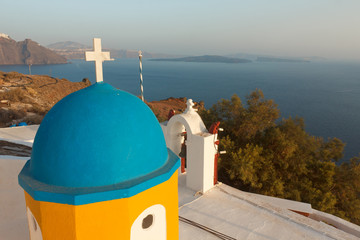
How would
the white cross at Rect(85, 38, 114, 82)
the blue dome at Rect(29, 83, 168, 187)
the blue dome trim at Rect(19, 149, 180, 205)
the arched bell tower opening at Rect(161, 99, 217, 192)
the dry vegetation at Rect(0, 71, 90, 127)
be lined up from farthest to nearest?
1. the dry vegetation at Rect(0, 71, 90, 127)
2. the arched bell tower opening at Rect(161, 99, 217, 192)
3. the white cross at Rect(85, 38, 114, 82)
4. the blue dome at Rect(29, 83, 168, 187)
5. the blue dome trim at Rect(19, 149, 180, 205)

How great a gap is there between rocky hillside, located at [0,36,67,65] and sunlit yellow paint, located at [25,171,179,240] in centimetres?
20478

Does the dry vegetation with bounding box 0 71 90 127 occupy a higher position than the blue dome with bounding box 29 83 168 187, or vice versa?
the blue dome with bounding box 29 83 168 187

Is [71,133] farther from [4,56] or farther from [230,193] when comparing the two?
[4,56]

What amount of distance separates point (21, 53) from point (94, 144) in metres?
215

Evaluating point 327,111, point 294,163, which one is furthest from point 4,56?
point 294,163

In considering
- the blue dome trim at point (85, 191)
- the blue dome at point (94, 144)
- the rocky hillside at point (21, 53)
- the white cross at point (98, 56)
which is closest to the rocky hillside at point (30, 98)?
the white cross at point (98, 56)

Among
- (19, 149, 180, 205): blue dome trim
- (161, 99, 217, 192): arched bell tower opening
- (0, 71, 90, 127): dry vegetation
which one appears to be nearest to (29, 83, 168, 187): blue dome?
(19, 149, 180, 205): blue dome trim

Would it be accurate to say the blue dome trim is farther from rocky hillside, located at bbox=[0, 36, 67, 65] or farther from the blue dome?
rocky hillside, located at bbox=[0, 36, 67, 65]

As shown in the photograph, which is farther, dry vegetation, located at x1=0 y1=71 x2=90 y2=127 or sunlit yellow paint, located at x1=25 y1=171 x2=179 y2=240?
dry vegetation, located at x1=0 y1=71 x2=90 y2=127

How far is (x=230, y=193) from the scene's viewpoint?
27.8ft

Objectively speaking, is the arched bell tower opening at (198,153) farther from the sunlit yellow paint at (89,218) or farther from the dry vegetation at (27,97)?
the dry vegetation at (27,97)

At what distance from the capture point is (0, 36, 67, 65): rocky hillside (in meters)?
173

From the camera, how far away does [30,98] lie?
97.3 ft

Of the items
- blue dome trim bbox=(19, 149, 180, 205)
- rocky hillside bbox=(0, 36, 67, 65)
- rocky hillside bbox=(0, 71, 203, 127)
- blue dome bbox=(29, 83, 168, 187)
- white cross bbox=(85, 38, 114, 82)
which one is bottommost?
rocky hillside bbox=(0, 71, 203, 127)
